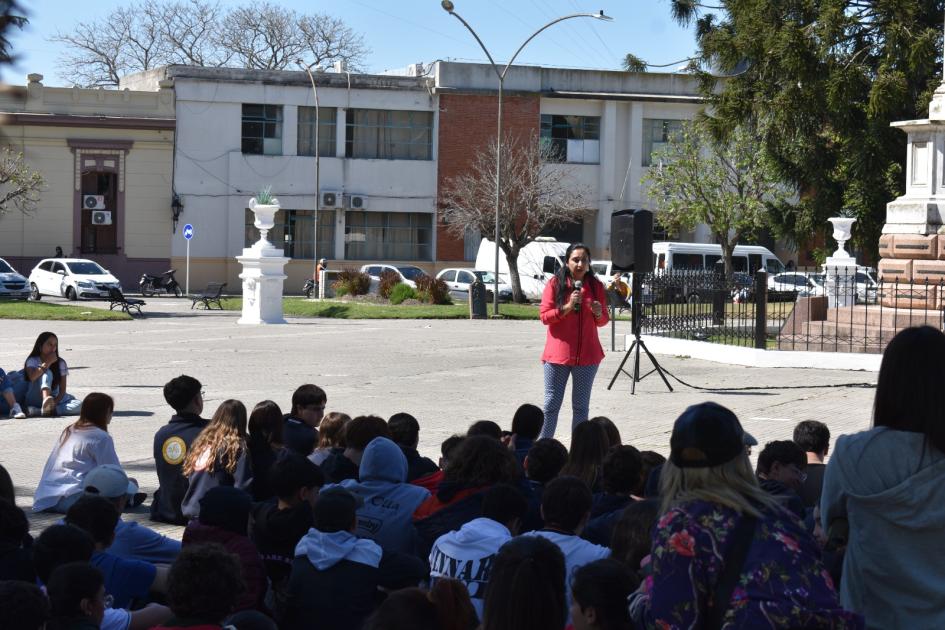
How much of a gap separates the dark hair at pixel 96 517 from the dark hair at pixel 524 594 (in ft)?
8.10

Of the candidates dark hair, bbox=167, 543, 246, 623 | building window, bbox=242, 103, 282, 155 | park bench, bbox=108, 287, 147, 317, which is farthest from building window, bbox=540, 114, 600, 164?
dark hair, bbox=167, 543, 246, 623

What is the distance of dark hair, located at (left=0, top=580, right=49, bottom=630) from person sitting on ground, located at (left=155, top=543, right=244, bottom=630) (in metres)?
0.43

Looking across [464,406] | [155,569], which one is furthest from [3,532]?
[464,406]

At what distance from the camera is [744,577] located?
3172 millimetres

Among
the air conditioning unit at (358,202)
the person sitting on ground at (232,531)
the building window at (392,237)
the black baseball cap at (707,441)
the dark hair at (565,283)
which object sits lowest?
the person sitting on ground at (232,531)

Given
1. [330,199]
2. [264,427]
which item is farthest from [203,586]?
[330,199]

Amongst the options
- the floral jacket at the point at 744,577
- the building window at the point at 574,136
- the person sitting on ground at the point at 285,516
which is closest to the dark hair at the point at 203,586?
the person sitting on ground at the point at 285,516

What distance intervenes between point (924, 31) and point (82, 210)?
34.5 meters

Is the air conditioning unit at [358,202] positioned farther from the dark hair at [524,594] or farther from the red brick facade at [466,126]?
the dark hair at [524,594]

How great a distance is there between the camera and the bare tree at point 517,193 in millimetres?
49469

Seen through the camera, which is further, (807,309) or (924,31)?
(924,31)

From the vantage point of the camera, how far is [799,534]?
3256 mm

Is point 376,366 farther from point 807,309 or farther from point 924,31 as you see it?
point 924,31

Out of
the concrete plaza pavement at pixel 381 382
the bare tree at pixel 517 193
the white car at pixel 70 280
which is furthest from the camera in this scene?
Result: the bare tree at pixel 517 193
